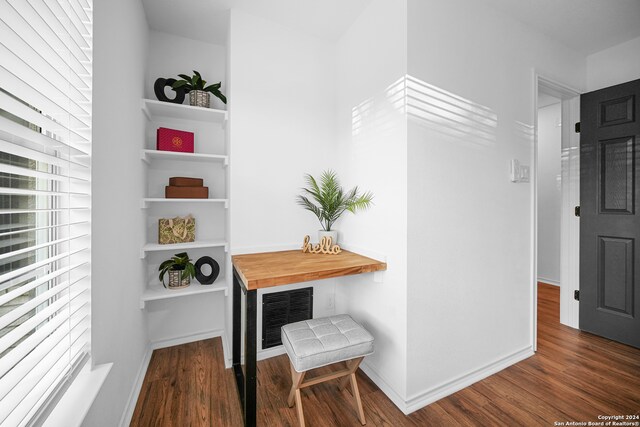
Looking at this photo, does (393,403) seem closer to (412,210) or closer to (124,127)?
(412,210)

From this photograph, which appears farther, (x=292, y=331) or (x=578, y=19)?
(x=578, y=19)

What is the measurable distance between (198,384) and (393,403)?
1266mm

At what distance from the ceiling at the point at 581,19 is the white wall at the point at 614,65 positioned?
0.07 m

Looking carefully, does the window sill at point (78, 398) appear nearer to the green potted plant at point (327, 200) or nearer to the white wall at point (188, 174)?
the white wall at point (188, 174)

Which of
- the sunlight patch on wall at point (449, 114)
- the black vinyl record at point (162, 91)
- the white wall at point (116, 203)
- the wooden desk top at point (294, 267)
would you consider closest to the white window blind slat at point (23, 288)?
the white wall at point (116, 203)

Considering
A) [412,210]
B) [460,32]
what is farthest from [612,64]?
[412,210]

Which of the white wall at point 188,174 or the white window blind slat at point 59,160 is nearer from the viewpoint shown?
the white window blind slat at point 59,160

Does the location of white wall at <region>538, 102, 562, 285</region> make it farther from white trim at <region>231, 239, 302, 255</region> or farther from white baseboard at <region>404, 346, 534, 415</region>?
white trim at <region>231, 239, 302, 255</region>

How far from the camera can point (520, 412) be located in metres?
1.58

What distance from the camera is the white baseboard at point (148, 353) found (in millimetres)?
1496

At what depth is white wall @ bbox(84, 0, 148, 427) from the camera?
1.16m

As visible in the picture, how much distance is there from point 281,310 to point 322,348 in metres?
0.82

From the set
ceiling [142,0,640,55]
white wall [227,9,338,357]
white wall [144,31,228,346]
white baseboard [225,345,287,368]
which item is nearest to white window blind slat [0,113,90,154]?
white wall [227,9,338,357]

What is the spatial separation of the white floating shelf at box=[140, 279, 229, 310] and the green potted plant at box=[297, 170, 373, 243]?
907mm
